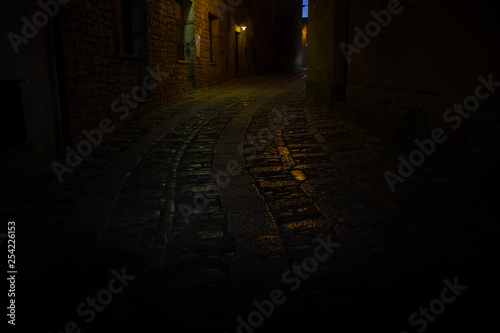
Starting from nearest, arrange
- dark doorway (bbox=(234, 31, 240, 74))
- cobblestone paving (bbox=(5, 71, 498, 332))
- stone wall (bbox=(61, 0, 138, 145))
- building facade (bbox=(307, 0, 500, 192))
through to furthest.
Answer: cobblestone paving (bbox=(5, 71, 498, 332)), building facade (bbox=(307, 0, 500, 192)), stone wall (bbox=(61, 0, 138, 145)), dark doorway (bbox=(234, 31, 240, 74))

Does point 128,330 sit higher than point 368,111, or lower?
lower

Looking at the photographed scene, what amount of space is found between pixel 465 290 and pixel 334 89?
754 cm

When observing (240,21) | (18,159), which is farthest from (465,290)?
(240,21)

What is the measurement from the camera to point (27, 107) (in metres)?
4.44

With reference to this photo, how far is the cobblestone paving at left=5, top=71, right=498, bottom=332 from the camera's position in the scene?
225 cm

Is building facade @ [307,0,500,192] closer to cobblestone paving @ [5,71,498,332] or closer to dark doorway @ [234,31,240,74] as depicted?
cobblestone paving @ [5,71,498,332]

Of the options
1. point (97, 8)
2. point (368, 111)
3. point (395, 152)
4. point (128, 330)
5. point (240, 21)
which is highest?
point (240, 21)

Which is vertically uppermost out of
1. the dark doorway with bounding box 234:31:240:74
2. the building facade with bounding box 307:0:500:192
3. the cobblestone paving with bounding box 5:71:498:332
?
the dark doorway with bounding box 234:31:240:74

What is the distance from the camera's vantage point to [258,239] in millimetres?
3088

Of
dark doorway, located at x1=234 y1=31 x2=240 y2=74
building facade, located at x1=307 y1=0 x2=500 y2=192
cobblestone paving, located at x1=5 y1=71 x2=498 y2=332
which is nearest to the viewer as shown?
cobblestone paving, located at x1=5 y1=71 x2=498 y2=332

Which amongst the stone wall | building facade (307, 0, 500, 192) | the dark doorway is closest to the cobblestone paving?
building facade (307, 0, 500, 192)

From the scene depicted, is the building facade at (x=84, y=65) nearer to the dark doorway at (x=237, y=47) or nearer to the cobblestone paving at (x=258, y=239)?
the cobblestone paving at (x=258, y=239)

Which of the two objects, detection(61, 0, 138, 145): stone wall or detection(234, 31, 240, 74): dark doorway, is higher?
detection(234, 31, 240, 74): dark doorway

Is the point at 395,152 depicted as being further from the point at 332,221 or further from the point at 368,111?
the point at 332,221
